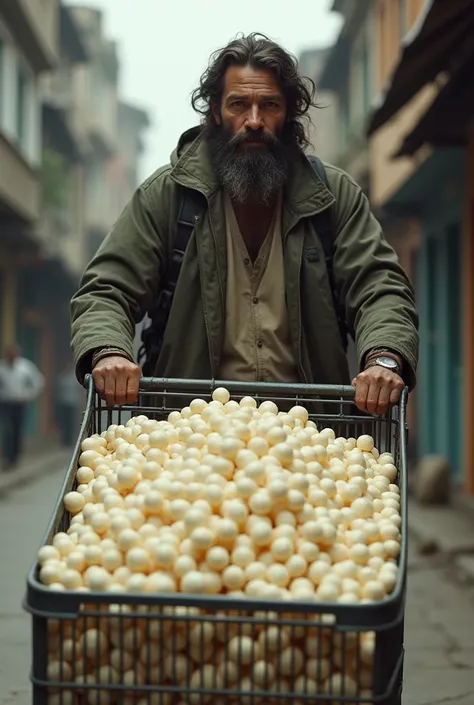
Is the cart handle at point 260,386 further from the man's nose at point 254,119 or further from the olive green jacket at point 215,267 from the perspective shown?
the man's nose at point 254,119

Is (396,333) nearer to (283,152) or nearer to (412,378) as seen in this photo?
(412,378)

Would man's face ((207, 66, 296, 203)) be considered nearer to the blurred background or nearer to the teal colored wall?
the blurred background

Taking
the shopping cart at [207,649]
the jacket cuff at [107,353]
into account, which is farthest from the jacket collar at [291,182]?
the shopping cart at [207,649]

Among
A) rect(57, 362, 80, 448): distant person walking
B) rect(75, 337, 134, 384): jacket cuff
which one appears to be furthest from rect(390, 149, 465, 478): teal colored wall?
rect(75, 337, 134, 384): jacket cuff

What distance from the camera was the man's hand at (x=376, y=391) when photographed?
3.03 metres

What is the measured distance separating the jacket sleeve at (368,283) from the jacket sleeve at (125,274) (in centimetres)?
53

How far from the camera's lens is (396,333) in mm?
3268

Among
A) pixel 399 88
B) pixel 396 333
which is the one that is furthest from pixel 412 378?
pixel 399 88

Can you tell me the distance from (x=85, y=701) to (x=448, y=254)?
13.7 m

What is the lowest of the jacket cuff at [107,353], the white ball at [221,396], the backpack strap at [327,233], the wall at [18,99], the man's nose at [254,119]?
the white ball at [221,396]

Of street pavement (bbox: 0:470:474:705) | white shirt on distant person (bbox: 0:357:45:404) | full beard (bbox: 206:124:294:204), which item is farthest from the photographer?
white shirt on distant person (bbox: 0:357:45:404)

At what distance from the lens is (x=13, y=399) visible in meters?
18.9

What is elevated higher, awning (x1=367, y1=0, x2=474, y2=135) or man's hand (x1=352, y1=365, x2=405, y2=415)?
awning (x1=367, y1=0, x2=474, y2=135)

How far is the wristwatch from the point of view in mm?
3125
